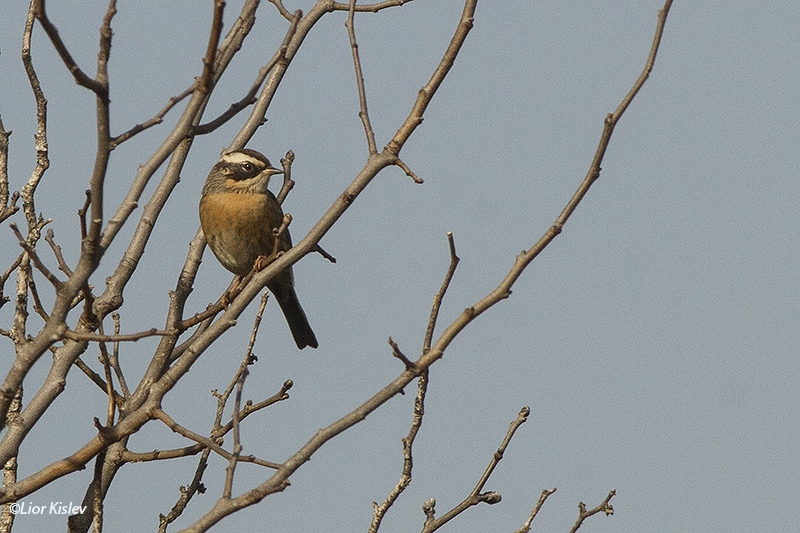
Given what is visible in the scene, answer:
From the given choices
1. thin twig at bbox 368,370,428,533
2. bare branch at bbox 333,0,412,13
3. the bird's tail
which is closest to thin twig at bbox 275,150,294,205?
bare branch at bbox 333,0,412,13

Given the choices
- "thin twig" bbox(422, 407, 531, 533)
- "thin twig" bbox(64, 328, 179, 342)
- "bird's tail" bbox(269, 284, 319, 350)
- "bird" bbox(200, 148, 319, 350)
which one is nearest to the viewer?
"thin twig" bbox(64, 328, 179, 342)

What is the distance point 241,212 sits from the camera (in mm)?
7824

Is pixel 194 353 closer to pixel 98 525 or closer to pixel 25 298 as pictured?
pixel 98 525

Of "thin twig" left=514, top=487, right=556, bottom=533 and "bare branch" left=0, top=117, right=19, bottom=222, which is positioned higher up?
"bare branch" left=0, top=117, right=19, bottom=222

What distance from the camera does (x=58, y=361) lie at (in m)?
4.19

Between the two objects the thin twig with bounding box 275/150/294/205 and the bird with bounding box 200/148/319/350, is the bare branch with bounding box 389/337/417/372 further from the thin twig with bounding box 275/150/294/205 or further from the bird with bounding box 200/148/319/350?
the bird with bounding box 200/148/319/350

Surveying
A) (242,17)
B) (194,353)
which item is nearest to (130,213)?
(194,353)

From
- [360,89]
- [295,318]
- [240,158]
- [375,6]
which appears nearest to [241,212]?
[240,158]

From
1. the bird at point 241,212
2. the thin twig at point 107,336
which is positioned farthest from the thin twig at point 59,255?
the bird at point 241,212

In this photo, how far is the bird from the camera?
7.80 metres

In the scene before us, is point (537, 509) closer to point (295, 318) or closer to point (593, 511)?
point (593, 511)

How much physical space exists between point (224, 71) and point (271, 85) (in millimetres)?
1248

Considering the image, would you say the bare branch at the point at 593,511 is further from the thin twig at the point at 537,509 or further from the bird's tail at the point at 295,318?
the bird's tail at the point at 295,318

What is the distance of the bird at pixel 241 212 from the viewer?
7801 mm
